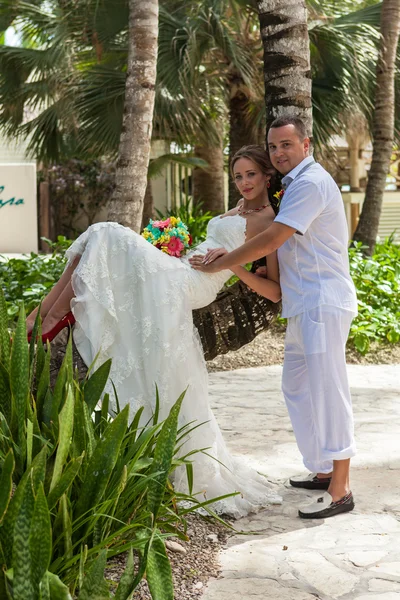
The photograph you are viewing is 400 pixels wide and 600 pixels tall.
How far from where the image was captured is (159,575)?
8.30 ft

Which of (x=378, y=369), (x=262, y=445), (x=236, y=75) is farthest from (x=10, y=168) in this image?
(x=262, y=445)

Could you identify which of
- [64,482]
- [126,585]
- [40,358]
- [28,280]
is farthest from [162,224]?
[28,280]

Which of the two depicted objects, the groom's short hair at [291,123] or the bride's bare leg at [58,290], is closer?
the groom's short hair at [291,123]

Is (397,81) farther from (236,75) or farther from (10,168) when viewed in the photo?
(10,168)

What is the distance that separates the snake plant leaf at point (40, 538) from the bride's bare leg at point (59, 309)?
190 centimetres

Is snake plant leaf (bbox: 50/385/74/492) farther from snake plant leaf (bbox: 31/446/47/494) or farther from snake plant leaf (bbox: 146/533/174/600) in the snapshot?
snake plant leaf (bbox: 146/533/174/600)

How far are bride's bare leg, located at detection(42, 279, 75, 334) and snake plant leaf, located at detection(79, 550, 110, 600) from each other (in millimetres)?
1969

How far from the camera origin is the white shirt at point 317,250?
12.6 ft

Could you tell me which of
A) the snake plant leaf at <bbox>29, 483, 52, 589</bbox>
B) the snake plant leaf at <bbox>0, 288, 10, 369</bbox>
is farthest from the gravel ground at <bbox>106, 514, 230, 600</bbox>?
the snake plant leaf at <bbox>0, 288, 10, 369</bbox>

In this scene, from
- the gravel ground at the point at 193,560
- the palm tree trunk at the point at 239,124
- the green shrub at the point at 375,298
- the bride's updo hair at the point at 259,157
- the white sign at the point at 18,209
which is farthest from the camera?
the white sign at the point at 18,209

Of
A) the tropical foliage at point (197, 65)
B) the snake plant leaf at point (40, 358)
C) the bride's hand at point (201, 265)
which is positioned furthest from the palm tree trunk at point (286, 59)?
the tropical foliage at point (197, 65)

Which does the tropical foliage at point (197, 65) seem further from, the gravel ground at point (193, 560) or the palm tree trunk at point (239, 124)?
the gravel ground at point (193, 560)

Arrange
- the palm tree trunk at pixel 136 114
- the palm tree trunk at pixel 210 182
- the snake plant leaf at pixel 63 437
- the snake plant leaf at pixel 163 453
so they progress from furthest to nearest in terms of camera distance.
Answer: the palm tree trunk at pixel 210 182 < the palm tree trunk at pixel 136 114 < the snake plant leaf at pixel 163 453 < the snake plant leaf at pixel 63 437

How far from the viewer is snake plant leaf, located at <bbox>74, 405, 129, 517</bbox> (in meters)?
2.77
